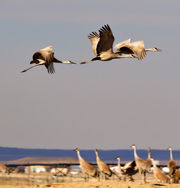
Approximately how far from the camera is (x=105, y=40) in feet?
109

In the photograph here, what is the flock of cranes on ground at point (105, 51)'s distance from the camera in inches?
1241

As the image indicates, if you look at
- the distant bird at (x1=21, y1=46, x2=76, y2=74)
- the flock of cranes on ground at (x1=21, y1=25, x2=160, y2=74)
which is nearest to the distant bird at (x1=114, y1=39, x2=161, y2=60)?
the flock of cranes on ground at (x1=21, y1=25, x2=160, y2=74)

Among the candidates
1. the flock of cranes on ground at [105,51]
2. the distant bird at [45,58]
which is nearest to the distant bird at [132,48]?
the flock of cranes on ground at [105,51]

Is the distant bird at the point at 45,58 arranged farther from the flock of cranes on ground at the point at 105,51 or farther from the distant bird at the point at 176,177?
the distant bird at the point at 176,177

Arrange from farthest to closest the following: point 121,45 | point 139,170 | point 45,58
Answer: point 139,170 < point 121,45 < point 45,58

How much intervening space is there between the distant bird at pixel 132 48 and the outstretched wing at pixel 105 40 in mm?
1242

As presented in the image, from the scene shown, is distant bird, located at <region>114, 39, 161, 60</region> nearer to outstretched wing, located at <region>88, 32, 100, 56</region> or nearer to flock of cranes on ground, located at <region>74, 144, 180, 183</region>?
outstretched wing, located at <region>88, 32, 100, 56</region>

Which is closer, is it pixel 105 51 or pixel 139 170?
pixel 105 51

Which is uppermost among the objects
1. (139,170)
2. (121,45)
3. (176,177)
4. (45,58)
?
(121,45)

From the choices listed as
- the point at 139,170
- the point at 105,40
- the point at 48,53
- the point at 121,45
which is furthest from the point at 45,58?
the point at 139,170

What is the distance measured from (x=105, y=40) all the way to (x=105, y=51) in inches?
26.6

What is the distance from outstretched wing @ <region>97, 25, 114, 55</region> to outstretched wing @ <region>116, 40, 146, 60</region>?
1240 millimetres

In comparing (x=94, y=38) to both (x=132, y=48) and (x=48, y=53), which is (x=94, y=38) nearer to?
(x=132, y=48)

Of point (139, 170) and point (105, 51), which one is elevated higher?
point (105, 51)
